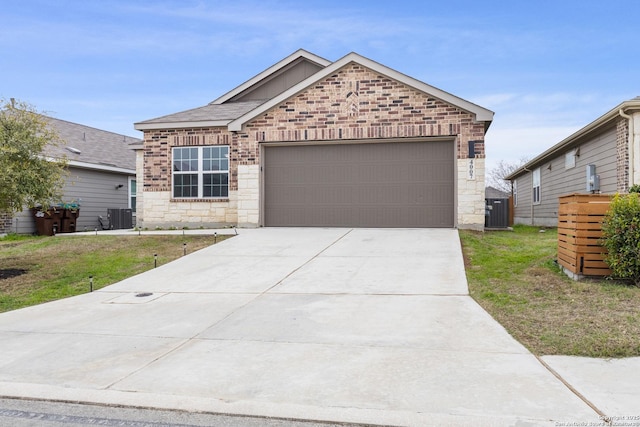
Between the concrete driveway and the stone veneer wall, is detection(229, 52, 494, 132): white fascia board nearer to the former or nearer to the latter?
the stone veneer wall

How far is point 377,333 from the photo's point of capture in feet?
19.3

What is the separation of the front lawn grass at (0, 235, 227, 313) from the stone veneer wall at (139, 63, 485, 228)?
296 centimetres

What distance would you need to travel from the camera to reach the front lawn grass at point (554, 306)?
5250 mm

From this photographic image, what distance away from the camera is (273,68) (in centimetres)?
2194

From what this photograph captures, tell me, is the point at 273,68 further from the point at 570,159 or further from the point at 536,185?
the point at 536,185

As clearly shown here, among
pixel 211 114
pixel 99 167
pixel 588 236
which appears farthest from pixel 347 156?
pixel 99 167

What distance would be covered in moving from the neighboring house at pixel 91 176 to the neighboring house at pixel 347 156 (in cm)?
533

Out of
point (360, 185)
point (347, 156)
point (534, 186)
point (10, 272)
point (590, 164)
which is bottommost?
point (10, 272)

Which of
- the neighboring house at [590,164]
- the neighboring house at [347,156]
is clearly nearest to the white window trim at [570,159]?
the neighboring house at [590,164]

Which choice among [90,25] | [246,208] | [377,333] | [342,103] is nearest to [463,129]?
[342,103]

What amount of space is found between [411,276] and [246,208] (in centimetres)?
841

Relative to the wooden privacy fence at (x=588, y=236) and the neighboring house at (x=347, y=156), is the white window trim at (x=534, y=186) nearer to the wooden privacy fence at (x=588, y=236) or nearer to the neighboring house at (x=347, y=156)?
the neighboring house at (x=347, y=156)

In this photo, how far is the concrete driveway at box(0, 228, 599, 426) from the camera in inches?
153

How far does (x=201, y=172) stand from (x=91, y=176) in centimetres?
721
